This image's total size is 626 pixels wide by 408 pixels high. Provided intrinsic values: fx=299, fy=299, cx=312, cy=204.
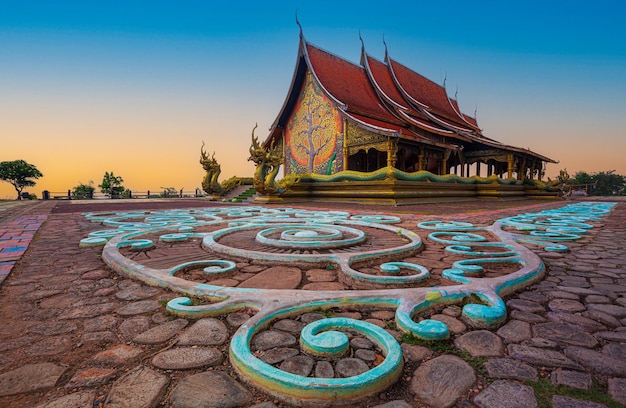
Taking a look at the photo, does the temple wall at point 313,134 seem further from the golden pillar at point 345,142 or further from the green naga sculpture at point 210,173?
the green naga sculpture at point 210,173

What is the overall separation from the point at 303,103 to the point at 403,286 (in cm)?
1366

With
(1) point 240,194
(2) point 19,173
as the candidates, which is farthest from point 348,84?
(2) point 19,173

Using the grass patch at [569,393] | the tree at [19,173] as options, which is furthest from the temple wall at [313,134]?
the tree at [19,173]

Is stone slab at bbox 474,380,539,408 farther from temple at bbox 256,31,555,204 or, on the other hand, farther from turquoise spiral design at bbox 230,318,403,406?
temple at bbox 256,31,555,204

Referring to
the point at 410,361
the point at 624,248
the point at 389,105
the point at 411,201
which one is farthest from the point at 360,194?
the point at 410,361

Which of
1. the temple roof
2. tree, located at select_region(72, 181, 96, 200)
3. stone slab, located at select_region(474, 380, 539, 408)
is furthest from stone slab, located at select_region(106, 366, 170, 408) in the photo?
tree, located at select_region(72, 181, 96, 200)

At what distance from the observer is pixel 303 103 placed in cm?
1430

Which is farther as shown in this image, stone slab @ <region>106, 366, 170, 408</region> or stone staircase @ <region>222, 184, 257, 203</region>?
stone staircase @ <region>222, 184, 257, 203</region>

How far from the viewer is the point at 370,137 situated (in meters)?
11.4

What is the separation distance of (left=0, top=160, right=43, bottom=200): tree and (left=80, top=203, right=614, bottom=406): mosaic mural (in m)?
39.2

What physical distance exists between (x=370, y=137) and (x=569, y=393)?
11.0 metres

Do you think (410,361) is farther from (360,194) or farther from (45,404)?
(360,194)

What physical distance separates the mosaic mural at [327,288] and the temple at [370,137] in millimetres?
6865

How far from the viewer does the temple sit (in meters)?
10.7
